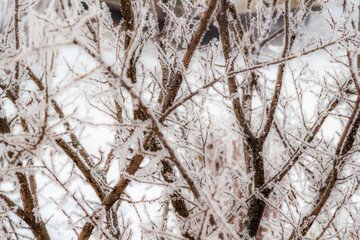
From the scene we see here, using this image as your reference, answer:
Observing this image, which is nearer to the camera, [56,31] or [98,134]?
Result: [56,31]

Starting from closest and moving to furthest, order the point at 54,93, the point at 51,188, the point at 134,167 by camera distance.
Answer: the point at 54,93
the point at 134,167
the point at 51,188

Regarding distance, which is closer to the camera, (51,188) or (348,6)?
(348,6)

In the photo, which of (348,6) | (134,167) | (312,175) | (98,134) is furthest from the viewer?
(98,134)

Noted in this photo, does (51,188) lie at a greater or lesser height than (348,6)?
lesser

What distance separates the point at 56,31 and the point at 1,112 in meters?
1.63

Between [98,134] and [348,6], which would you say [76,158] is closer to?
[348,6]

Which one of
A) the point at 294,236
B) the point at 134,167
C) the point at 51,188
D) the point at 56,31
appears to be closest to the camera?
the point at 56,31

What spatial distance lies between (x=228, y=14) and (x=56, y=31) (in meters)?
1.69

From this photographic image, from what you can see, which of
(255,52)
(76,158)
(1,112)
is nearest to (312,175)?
(255,52)

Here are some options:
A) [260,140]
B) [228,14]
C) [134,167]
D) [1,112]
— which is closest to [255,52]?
[228,14]

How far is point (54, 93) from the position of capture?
936 millimetres

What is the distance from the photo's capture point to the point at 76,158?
2393 mm

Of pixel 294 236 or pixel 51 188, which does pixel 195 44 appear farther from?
pixel 51 188

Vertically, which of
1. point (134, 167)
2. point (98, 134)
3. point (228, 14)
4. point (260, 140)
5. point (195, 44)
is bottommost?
point (134, 167)
